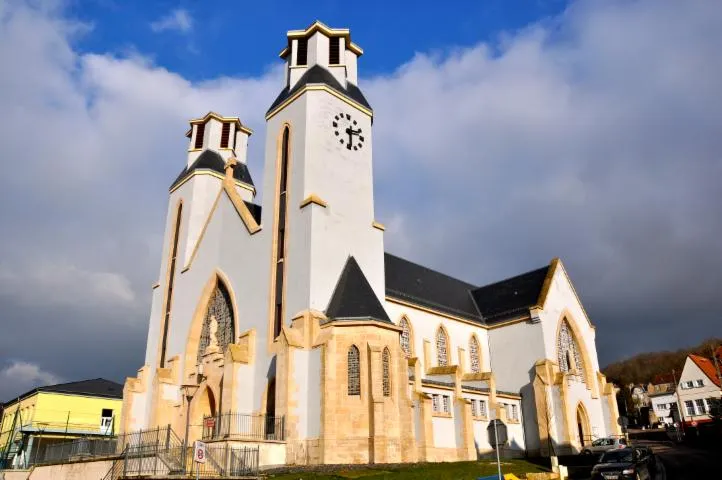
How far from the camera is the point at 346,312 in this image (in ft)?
86.0

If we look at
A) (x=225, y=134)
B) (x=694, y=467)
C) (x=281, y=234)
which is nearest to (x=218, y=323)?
(x=281, y=234)

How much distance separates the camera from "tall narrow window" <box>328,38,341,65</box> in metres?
35.2

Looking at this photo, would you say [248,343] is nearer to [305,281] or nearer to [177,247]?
[305,281]

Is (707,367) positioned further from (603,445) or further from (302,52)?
(302,52)

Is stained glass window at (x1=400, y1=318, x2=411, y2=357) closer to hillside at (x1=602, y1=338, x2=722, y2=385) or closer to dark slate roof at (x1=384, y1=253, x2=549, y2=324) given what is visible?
dark slate roof at (x1=384, y1=253, x2=549, y2=324)

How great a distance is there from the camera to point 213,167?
4009cm

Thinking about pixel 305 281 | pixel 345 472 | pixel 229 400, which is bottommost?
pixel 345 472

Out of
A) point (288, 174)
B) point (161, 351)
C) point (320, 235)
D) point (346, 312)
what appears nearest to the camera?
point (346, 312)

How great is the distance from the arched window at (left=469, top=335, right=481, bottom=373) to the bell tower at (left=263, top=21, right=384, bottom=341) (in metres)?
12.7

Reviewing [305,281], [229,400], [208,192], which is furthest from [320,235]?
[208,192]

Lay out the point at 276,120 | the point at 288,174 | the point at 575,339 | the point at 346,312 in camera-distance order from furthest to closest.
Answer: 1. the point at 575,339
2. the point at 276,120
3. the point at 288,174
4. the point at 346,312

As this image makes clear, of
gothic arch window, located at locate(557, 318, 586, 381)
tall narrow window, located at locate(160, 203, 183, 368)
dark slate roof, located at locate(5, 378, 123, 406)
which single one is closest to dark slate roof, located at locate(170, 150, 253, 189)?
tall narrow window, located at locate(160, 203, 183, 368)

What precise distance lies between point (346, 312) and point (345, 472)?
718cm

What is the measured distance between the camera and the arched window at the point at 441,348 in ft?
125
